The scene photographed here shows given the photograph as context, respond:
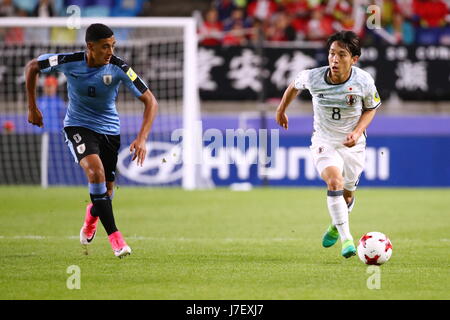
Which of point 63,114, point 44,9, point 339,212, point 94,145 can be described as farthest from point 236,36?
point 339,212

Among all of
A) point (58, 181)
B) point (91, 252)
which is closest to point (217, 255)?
point (91, 252)

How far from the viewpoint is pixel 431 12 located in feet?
72.7

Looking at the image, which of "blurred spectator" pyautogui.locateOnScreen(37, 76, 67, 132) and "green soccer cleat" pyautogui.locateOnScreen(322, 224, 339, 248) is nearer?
"green soccer cleat" pyautogui.locateOnScreen(322, 224, 339, 248)

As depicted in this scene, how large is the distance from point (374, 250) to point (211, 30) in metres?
14.0

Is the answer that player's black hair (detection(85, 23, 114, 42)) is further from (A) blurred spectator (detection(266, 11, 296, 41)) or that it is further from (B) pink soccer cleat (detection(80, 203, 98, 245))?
(A) blurred spectator (detection(266, 11, 296, 41))

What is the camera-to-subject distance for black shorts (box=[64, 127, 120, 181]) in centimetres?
855

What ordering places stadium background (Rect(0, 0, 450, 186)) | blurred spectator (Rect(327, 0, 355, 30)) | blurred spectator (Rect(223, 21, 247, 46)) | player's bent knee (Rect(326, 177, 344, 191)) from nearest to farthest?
player's bent knee (Rect(326, 177, 344, 191))
stadium background (Rect(0, 0, 450, 186))
blurred spectator (Rect(223, 21, 247, 46))
blurred spectator (Rect(327, 0, 355, 30))

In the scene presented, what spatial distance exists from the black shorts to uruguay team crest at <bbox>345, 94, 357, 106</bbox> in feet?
7.08

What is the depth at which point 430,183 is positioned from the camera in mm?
19469

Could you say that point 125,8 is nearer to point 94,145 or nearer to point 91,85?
point 91,85

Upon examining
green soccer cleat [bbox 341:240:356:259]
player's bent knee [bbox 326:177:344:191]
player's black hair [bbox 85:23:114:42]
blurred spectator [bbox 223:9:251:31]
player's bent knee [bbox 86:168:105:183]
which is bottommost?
green soccer cleat [bbox 341:240:356:259]

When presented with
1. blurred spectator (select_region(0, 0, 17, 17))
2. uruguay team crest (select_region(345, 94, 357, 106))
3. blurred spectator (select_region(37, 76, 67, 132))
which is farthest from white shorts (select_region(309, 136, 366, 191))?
blurred spectator (select_region(0, 0, 17, 17))
